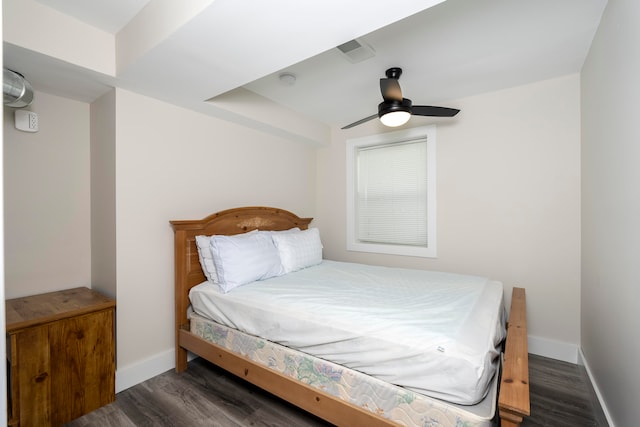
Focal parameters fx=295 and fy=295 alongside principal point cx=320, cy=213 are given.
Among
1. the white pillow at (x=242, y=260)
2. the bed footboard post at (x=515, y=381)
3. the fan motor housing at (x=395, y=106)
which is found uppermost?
the fan motor housing at (x=395, y=106)

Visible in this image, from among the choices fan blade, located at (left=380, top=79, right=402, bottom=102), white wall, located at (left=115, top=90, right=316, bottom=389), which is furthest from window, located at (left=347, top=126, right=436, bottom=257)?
white wall, located at (left=115, top=90, right=316, bottom=389)

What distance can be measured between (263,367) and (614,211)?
222cm

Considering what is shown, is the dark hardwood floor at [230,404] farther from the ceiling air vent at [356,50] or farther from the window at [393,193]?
the ceiling air vent at [356,50]

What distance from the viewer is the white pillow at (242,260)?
227 centimetres

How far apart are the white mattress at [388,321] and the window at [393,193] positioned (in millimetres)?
828

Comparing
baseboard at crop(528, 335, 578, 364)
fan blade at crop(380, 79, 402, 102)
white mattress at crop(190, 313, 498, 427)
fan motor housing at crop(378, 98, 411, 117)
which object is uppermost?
fan blade at crop(380, 79, 402, 102)

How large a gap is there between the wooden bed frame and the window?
41.1 inches

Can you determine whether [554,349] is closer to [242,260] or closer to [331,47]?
[242,260]

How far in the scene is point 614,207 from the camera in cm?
162

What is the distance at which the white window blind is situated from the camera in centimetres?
330

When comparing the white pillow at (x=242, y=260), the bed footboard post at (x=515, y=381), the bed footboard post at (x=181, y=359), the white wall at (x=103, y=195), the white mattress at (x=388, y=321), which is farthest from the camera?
the bed footboard post at (x=181, y=359)

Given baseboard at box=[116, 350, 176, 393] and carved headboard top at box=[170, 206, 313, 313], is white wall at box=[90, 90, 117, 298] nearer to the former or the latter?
carved headboard top at box=[170, 206, 313, 313]

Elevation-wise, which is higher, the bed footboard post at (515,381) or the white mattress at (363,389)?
the bed footboard post at (515,381)

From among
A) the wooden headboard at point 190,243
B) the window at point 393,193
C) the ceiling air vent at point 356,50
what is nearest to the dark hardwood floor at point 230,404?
the wooden headboard at point 190,243
